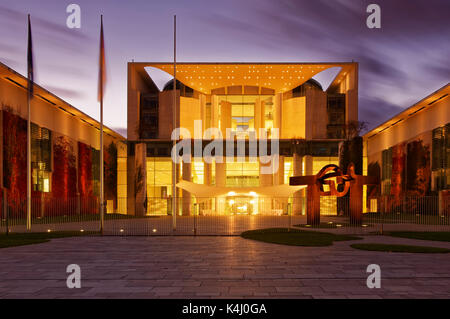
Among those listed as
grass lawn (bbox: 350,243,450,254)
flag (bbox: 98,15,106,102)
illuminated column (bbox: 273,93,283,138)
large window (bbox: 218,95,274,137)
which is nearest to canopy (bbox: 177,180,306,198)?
illuminated column (bbox: 273,93,283,138)

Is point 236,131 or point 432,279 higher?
point 236,131

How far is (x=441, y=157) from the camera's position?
38.3 metres

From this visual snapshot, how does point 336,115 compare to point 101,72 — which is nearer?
point 101,72

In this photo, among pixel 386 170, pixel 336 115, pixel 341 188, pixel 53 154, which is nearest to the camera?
pixel 341 188

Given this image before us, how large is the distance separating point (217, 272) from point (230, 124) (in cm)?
4865

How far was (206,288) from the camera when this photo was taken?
7445 mm

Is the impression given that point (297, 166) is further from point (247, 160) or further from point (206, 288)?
point (206, 288)

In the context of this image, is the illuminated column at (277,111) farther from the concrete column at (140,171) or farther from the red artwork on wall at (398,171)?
the concrete column at (140,171)

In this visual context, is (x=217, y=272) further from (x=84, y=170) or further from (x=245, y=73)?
(x=245, y=73)

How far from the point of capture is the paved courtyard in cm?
713

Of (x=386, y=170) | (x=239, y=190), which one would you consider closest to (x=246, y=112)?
(x=386, y=170)

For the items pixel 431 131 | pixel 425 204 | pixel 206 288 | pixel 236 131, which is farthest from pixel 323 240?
pixel 236 131

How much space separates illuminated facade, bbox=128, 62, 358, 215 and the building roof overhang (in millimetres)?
133
